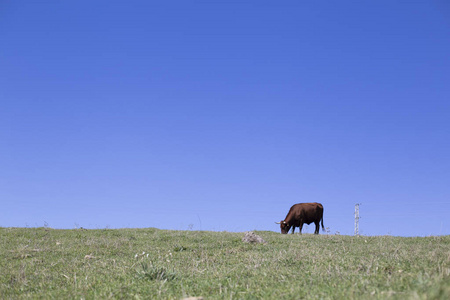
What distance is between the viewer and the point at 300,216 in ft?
103

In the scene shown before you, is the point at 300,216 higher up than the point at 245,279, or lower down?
higher up

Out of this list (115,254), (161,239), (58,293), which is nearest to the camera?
(58,293)

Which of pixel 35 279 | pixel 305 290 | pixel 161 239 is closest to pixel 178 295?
pixel 305 290

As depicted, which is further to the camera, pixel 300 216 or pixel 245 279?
pixel 300 216

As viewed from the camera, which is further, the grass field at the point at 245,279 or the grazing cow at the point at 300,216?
the grazing cow at the point at 300,216

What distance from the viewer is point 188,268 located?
320 inches

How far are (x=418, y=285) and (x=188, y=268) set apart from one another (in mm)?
5003

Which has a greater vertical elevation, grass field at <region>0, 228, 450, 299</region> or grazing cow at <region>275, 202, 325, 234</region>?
grazing cow at <region>275, 202, 325, 234</region>

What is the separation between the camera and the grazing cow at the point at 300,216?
31703 mm

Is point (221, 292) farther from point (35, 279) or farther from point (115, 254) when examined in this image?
point (115, 254)

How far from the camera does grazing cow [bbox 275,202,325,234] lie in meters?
31.7

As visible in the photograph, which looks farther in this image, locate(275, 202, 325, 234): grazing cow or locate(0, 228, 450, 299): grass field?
locate(275, 202, 325, 234): grazing cow

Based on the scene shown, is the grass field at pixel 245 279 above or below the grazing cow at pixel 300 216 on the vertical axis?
below

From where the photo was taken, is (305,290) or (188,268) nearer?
(305,290)
